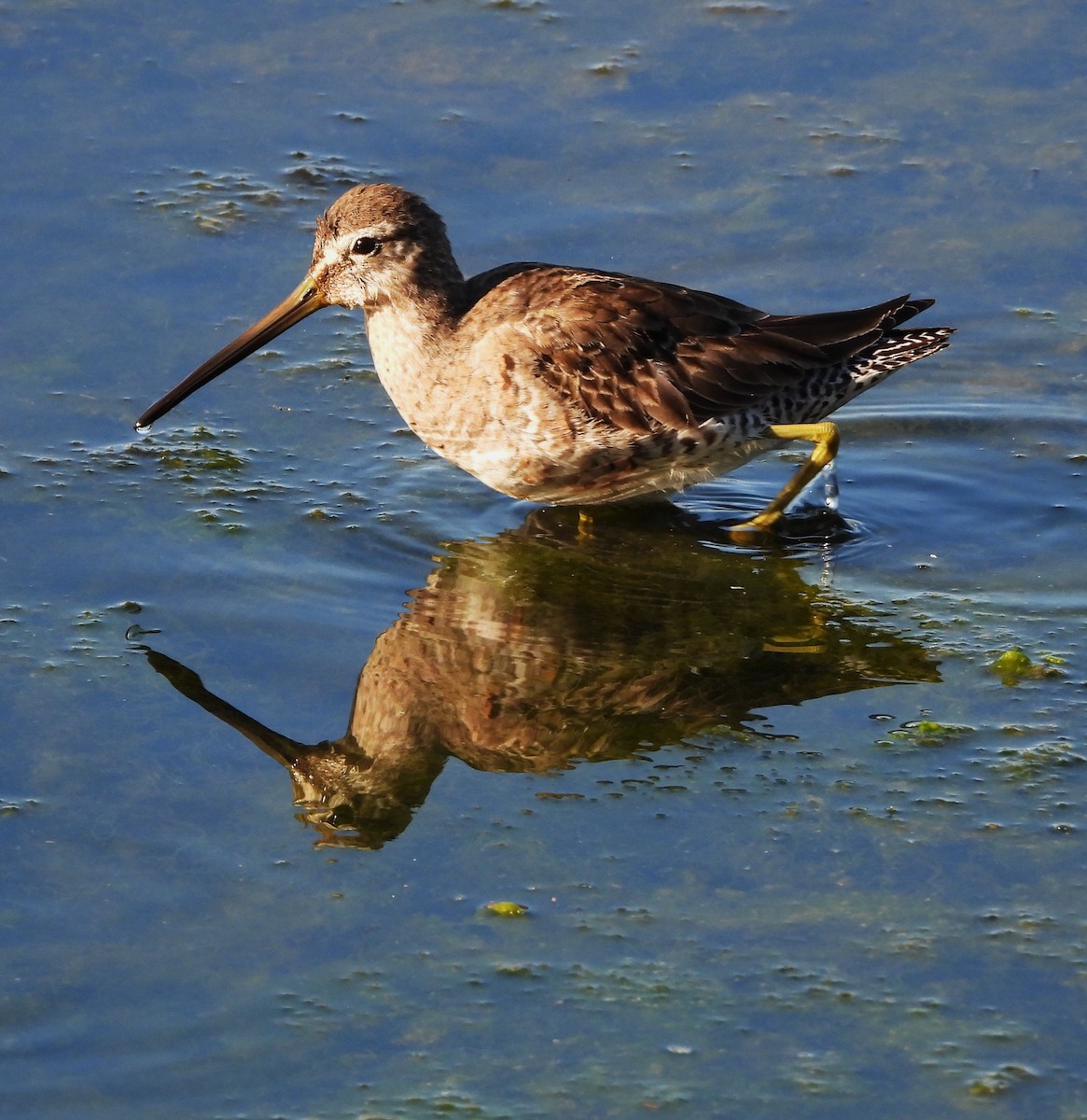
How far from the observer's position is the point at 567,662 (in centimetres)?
586

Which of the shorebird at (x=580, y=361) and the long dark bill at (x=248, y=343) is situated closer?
the shorebird at (x=580, y=361)

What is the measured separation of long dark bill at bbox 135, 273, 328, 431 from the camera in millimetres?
6895

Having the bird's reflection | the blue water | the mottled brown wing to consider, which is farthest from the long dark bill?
the bird's reflection

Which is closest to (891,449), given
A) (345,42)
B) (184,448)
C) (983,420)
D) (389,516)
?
(983,420)

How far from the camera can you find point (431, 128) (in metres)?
8.82

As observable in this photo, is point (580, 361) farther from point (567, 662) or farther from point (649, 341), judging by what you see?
point (567, 662)

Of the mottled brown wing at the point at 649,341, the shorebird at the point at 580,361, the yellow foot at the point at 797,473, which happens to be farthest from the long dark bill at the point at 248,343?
the yellow foot at the point at 797,473

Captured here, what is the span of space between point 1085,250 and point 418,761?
13.6 ft

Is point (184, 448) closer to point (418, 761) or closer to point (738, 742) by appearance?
point (418, 761)

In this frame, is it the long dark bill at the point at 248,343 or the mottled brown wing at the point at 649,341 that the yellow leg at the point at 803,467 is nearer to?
the mottled brown wing at the point at 649,341

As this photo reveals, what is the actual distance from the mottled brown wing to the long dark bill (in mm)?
581

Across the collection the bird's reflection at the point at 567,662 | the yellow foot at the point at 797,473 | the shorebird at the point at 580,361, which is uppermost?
the shorebird at the point at 580,361

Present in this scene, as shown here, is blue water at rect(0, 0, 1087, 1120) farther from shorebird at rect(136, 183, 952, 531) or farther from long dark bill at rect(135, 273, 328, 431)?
shorebird at rect(136, 183, 952, 531)

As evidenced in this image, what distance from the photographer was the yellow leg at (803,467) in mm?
6688
